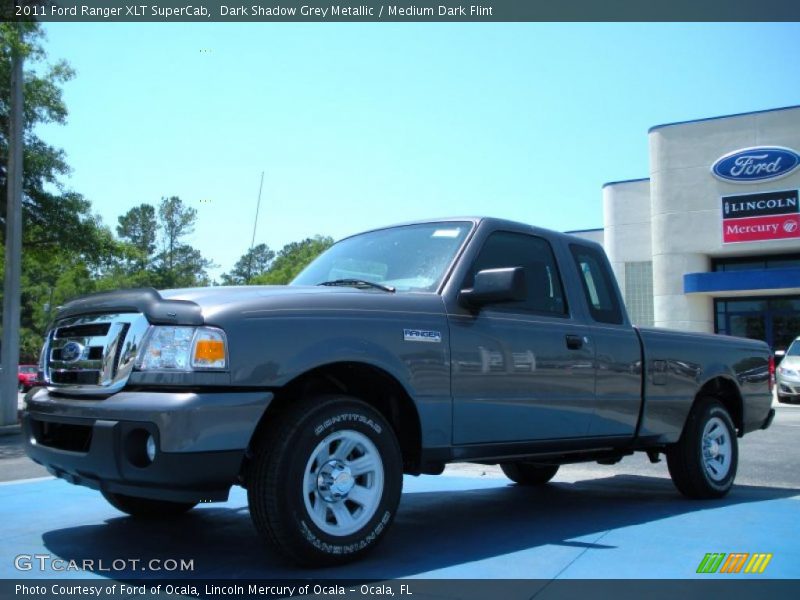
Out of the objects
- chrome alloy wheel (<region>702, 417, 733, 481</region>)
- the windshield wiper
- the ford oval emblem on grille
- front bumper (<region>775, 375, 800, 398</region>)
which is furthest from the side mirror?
front bumper (<region>775, 375, 800, 398</region>)

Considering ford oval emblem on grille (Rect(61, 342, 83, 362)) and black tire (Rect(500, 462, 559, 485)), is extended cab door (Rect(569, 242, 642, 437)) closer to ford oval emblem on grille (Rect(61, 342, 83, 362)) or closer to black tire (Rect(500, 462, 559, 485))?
black tire (Rect(500, 462, 559, 485))

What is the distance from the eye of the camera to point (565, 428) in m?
5.08

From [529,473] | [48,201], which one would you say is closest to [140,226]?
[48,201]

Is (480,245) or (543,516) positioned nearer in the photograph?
(480,245)

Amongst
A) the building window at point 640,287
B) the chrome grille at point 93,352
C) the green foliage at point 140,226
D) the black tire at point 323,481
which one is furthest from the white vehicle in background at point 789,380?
the green foliage at point 140,226

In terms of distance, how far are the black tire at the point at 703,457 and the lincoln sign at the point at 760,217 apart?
92.0 ft

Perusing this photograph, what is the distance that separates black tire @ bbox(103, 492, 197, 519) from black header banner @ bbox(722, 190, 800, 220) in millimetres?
31252

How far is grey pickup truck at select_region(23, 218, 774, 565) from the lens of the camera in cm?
352

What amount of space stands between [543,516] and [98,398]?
3.14 metres

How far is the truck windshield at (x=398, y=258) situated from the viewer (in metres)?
4.79

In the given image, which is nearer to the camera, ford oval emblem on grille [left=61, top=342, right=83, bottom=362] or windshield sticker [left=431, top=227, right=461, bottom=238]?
ford oval emblem on grille [left=61, top=342, right=83, bottom=362]

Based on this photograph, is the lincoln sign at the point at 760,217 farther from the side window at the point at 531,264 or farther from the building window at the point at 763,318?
the side window at the point at 531,264

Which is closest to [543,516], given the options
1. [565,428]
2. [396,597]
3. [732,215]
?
[565,428]

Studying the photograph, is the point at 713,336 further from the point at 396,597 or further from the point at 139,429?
the point at 139,429
